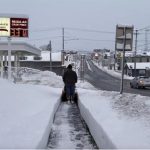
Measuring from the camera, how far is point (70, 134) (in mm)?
10773

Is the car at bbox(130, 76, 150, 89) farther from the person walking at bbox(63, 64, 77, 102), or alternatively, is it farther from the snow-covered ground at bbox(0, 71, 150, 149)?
the snow-covered ground at bbox(0, 71, 150, 149)

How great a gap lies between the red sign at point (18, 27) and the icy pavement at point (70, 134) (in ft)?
62.8

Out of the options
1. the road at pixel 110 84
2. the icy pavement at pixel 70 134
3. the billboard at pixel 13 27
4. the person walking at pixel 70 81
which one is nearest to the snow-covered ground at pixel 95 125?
the icy pavement at pixel 70 134

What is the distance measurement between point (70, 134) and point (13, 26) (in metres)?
23.6

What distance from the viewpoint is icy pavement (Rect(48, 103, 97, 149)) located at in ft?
30.8

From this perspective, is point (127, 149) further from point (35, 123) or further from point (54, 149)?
point (35, 123)

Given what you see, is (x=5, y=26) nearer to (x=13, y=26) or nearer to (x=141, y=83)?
(x=13, y=26)

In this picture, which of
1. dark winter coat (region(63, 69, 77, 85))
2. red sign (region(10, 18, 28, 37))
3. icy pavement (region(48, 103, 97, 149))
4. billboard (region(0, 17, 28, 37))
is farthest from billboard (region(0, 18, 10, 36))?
icy pavement (region(48, 103, 97, 149))

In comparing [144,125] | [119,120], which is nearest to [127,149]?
[144,125]

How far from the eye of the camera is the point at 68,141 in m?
9.82

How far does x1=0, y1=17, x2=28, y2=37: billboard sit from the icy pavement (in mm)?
19279

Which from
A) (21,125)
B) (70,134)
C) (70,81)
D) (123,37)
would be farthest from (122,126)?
(70,81)

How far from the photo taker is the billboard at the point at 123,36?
18750 millimetres

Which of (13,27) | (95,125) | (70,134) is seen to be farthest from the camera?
(13,27)
